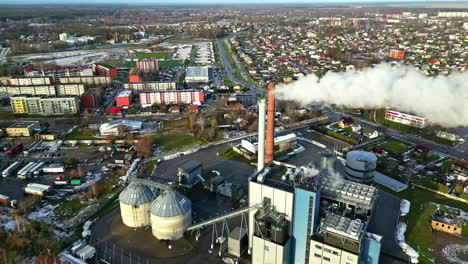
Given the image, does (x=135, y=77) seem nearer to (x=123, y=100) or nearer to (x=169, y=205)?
(x=123, y=100)

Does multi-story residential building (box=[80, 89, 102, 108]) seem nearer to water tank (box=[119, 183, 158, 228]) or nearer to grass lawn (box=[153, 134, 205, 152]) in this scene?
grass lawn (box=[153, 134, 205, 152])

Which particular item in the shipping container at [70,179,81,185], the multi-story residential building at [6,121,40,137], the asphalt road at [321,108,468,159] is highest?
the multi-story residential building at [6,121,40,137]

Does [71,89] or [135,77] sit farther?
[135,77]

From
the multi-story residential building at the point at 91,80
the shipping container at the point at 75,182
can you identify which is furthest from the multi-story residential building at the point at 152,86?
the shipping container at the point at 75,182

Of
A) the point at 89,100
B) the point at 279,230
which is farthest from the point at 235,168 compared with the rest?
the point at 89,100

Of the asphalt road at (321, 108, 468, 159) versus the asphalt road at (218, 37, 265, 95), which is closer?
the asphalt road at (321, 108, 468, 159)

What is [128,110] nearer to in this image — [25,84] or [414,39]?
[25,84]

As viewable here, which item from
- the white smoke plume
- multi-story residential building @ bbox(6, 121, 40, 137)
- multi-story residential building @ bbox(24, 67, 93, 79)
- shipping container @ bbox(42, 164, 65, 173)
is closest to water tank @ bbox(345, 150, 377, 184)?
the white smoke plume
